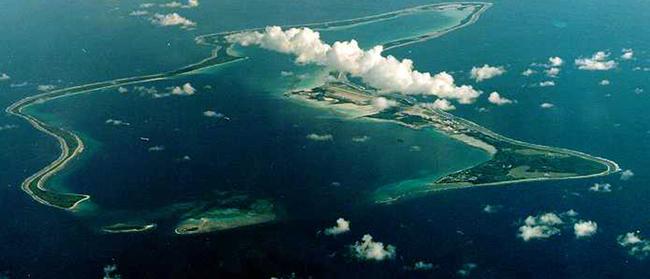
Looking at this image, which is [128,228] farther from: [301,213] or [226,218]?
[301,213]

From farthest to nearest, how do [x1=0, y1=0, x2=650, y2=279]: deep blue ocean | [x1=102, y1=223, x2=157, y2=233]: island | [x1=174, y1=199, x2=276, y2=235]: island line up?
1. [x1=174, y1=199, x2=276, y2=235]: island
2. [x1=102, y1=223, x2=157, y2=233]: island
3. [x1=0, y1=0, x2=650, y2=279]: deep blue ocean

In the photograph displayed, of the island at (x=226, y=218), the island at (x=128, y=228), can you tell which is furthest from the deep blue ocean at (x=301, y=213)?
the island at (x=226, y=218)

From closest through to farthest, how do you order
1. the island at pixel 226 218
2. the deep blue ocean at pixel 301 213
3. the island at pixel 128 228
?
the deep blue ocean at pixel 301 213 → the island at pixel 128 228 → the island at pixel 226 218

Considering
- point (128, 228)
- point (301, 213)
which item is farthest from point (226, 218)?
point (128, 228)

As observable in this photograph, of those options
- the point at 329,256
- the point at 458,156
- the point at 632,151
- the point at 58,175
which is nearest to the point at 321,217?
the point at 329,256

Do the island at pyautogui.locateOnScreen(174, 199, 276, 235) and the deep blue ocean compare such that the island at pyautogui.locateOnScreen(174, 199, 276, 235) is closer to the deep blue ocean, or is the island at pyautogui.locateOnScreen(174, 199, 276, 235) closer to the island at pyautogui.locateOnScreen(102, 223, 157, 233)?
the deep blue ocean

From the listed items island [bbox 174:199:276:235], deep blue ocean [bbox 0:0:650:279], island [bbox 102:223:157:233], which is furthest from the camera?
island [bbox 174:199:276:235]

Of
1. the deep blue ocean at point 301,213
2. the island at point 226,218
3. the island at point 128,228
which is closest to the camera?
the deep blue ocean at point 301,213

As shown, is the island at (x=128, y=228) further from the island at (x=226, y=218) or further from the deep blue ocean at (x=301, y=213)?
the island at (x=226, y=218)

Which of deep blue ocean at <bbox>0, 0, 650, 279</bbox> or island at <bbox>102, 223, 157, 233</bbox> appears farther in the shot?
island at <bbox>102, 223, 157, 233</bbox>

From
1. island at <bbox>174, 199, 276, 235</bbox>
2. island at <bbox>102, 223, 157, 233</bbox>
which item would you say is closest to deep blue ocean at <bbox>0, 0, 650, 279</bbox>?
island at <bbox>102, 223, 157, 233</bbox>

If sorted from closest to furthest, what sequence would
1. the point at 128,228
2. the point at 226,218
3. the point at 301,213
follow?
the point at 128,228, the point at 226,218, the point at 301,213

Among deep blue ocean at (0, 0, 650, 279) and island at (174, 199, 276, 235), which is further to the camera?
island at (174, 199, 276, 235)

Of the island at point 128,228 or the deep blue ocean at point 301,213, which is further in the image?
the island at point 128,228
